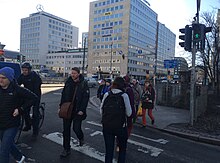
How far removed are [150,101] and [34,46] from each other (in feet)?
400

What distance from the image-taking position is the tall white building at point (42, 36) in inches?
4577

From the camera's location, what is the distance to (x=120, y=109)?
353 centimetres

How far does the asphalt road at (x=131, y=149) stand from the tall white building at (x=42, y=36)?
11221 centimetres

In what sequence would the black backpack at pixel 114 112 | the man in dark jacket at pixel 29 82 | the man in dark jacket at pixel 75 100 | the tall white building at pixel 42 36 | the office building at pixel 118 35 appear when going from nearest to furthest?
1. the black backpack at pixel 114 112
2. the man in dark jacket at pixel 75 100
3. the man in dark jacket at pixel 29 82
4. the office building at pixel 118 35
5. the tall white building at pixel 42 36

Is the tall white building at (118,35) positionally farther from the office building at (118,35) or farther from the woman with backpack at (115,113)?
the woman with backpack at (115,113)

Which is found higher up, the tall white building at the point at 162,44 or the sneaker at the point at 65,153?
the tall white building at the point at 162,44

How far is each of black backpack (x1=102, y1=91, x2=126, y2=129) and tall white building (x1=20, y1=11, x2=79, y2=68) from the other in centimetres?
11472

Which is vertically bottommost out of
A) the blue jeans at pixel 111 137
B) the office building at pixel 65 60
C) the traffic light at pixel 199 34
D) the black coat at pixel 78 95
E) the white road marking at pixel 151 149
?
the white road marking at pixel 151 149

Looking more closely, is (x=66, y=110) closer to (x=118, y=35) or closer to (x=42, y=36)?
(x=118, y=35)

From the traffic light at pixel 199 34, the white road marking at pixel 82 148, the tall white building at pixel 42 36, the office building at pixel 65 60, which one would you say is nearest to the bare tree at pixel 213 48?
the traffic light at pixel 199 34

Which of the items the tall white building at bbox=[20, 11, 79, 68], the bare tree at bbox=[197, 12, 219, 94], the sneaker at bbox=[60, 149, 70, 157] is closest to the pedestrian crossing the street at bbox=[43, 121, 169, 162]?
the sneaker at bbox=[60, 149, 70, 157]

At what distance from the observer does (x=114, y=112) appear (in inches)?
138

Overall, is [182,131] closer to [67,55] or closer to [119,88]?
[119,88]

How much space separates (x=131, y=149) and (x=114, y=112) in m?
2.11
